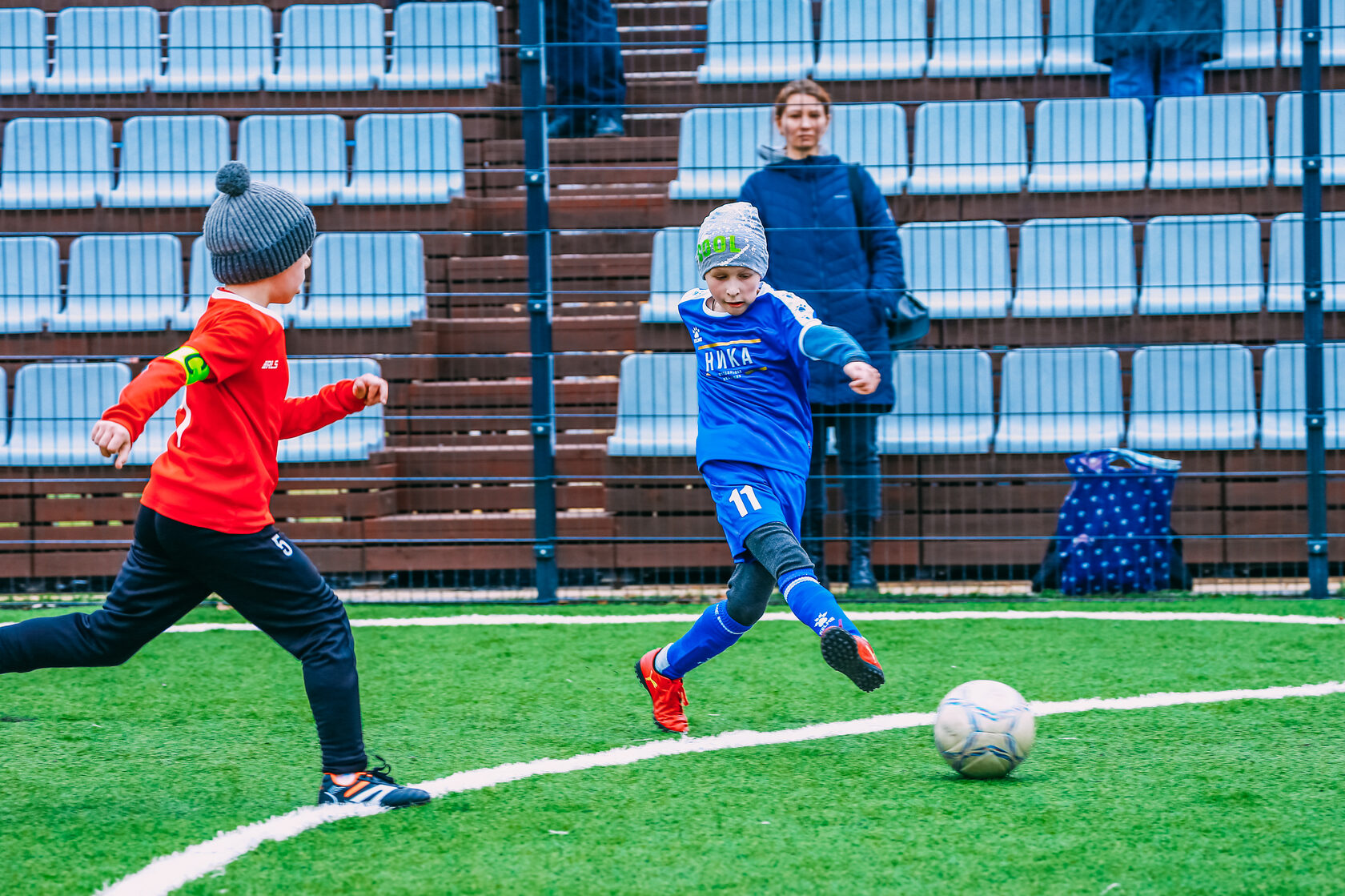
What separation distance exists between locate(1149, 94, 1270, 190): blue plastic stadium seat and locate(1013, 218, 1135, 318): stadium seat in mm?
506

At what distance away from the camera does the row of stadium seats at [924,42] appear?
7227 millimetres

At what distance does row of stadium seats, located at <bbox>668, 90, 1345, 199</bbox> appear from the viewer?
6781 mm

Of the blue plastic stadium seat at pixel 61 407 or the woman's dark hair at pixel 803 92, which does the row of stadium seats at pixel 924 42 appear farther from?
the blue plastic stadium seat at pixel 61 407

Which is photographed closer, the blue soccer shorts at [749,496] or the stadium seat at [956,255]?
the blue soccer shorts at [749,496]

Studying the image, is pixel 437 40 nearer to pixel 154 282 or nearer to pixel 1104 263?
pixel 154 282

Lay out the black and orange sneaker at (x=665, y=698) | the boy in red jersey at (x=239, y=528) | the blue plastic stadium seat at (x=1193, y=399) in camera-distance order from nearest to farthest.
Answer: the boy in red jersey at (x=239, y=528) < the black and orange sneaker at (x=665, y=698) < the blue plastic stadium seat at (x=1193, y=399)

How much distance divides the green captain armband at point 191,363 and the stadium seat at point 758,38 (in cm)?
479

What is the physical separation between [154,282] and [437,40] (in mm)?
2195

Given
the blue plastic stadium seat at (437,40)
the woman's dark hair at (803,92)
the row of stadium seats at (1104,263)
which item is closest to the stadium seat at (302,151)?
the blue plastic stadium seat at (437,40)

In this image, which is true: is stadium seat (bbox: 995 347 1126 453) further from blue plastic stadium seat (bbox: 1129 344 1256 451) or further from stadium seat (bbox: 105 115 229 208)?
stadium seat (bbox: 105 115 229 208)

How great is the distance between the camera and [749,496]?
142 inches

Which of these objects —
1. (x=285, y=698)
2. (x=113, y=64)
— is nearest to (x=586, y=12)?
(x=113, y=64)

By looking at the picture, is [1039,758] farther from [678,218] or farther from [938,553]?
[678,218]

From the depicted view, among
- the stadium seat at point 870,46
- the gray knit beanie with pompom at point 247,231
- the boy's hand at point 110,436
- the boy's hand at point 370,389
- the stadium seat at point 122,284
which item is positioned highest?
the stadium seat at point 870,46
